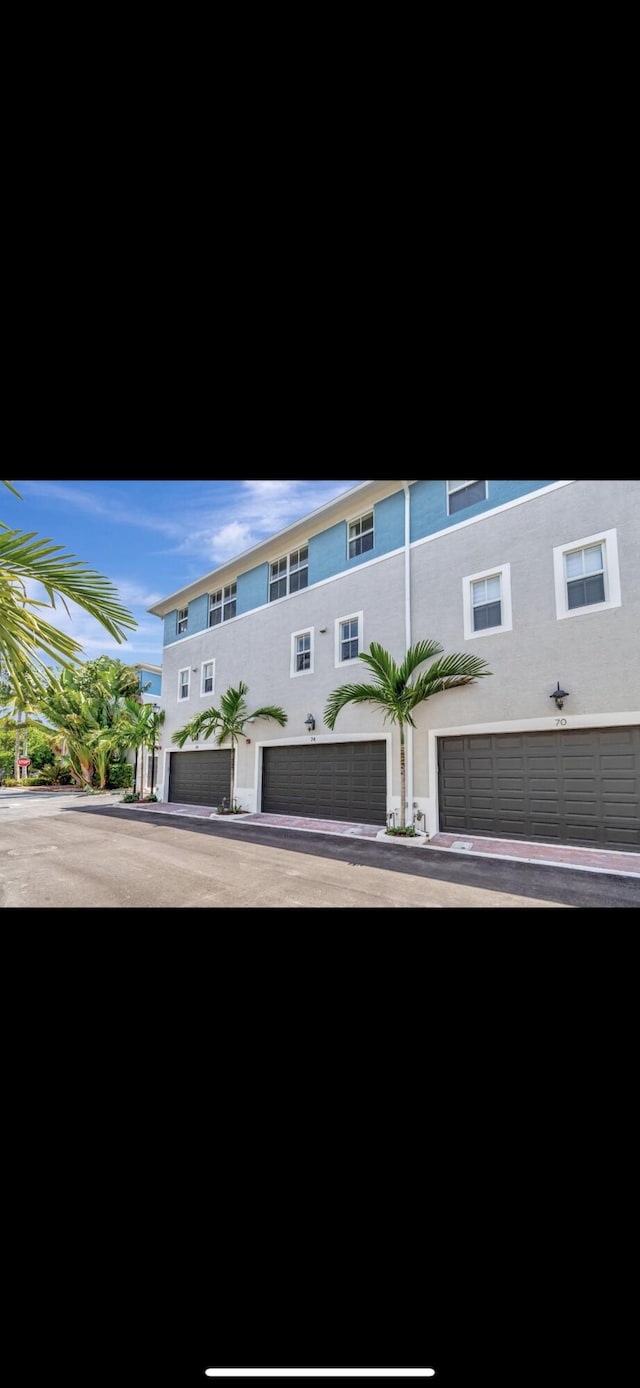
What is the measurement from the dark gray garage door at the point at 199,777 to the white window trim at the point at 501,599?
507 centimetres

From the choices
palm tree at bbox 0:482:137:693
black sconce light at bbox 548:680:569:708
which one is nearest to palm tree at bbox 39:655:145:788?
black sconce light at bbox 548:680:569:708

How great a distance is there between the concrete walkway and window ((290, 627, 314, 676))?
223 centimetres

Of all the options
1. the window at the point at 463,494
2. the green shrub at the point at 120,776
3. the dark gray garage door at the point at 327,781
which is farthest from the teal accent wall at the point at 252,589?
the green shrub at the point at 120,776

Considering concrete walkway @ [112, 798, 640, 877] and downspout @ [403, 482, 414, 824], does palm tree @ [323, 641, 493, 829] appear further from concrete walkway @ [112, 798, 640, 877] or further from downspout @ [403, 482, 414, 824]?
concrete walkway @ [112, 798, 640, 877]

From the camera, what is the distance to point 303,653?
25.5ft

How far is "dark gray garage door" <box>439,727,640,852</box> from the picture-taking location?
Result: 462 centimetres

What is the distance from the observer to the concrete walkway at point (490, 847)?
4.35 meters

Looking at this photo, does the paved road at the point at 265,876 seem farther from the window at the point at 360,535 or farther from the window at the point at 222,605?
the window at the point at 222,605

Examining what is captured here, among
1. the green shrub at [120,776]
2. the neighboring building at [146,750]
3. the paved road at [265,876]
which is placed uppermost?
the neighboring building at [146,750]

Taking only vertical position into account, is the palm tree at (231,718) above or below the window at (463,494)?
below

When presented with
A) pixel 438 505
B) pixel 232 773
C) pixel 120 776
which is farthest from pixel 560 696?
pixel 120 776
